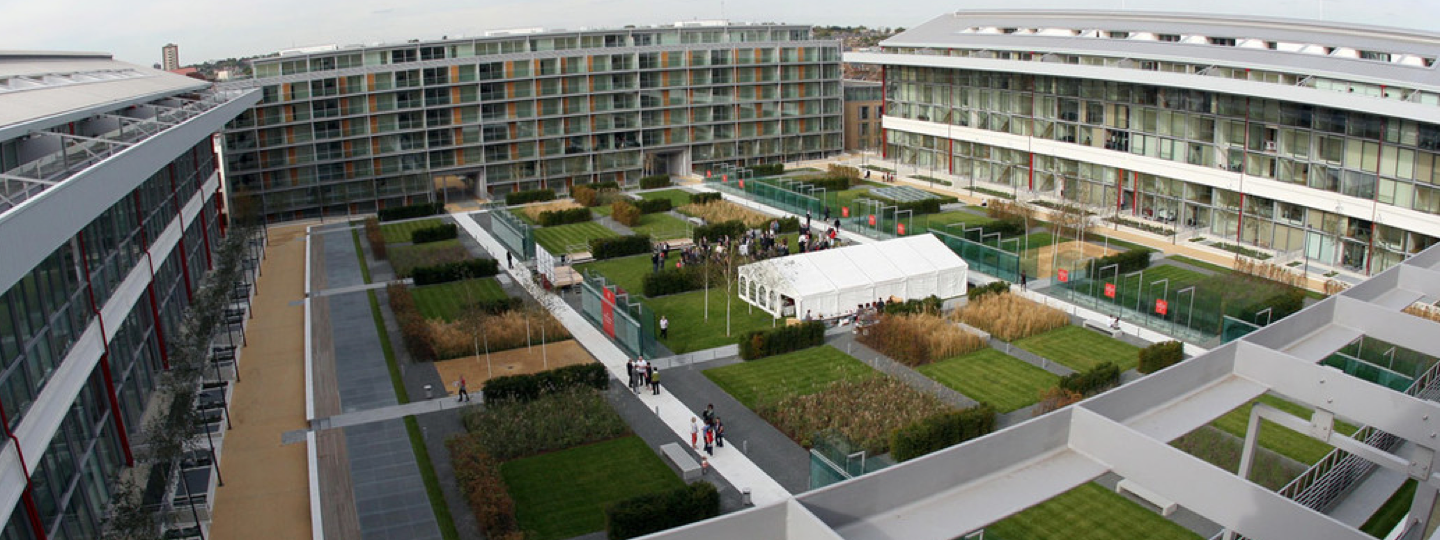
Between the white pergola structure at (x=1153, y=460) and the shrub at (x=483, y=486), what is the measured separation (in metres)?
11.1

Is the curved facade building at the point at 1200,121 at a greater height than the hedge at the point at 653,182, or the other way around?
the curved facade building at the point at 1200,121

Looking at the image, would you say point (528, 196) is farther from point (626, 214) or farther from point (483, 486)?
point (483, 486)

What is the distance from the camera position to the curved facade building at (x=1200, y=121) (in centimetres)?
3625

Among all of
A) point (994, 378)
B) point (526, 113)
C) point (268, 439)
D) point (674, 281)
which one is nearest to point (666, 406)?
point (994, 378)

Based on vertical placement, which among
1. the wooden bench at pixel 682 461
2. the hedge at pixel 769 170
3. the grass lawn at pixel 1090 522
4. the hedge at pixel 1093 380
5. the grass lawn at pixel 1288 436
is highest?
the hedge at pixel 769 170

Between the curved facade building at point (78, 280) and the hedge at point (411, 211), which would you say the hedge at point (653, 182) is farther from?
the curved facade building at point (78, 280)

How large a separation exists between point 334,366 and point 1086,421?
2400 cm

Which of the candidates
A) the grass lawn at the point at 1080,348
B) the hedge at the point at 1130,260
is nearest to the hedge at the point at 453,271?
the grass lawn at the point at 1080,348

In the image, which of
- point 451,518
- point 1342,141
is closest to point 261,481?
point 451,518

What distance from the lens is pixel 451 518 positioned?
20047mm

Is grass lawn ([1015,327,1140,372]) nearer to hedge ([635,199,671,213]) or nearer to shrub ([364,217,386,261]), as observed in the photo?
hedge ([635,199,671,213])

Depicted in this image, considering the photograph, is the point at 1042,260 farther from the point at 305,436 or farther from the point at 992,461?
the point at 992,461

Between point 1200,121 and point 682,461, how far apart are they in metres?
32.4

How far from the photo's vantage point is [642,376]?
27031 millimetres
